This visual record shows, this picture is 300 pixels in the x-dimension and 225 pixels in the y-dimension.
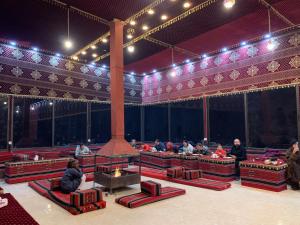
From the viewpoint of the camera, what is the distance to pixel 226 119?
10.4 m

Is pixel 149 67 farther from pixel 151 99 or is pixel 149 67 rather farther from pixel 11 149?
pixel 11 149

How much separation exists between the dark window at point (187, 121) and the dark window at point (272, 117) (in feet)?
8.11

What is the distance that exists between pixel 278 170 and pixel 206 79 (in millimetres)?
5354

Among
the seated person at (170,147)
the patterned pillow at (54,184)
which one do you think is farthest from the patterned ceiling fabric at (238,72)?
the patterned pillow at (54,184)

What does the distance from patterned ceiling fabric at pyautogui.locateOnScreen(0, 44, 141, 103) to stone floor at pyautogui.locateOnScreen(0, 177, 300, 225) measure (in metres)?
4.96

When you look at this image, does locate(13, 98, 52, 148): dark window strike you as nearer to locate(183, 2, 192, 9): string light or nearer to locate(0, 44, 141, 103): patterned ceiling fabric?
locate(0, 44, 141, 103): patterned ceiling fabric

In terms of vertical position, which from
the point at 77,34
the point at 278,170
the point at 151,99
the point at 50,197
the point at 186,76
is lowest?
the point at 50,197

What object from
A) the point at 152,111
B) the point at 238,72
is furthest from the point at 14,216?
the point at 152,111

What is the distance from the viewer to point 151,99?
13.6 m

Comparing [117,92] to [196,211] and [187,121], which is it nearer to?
[196,211]

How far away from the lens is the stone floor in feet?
14.8

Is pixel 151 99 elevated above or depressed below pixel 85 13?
below

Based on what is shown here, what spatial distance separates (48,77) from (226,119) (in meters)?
7.97

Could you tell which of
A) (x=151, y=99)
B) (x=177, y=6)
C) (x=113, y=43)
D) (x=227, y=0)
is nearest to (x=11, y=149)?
(x=113, y=43)
